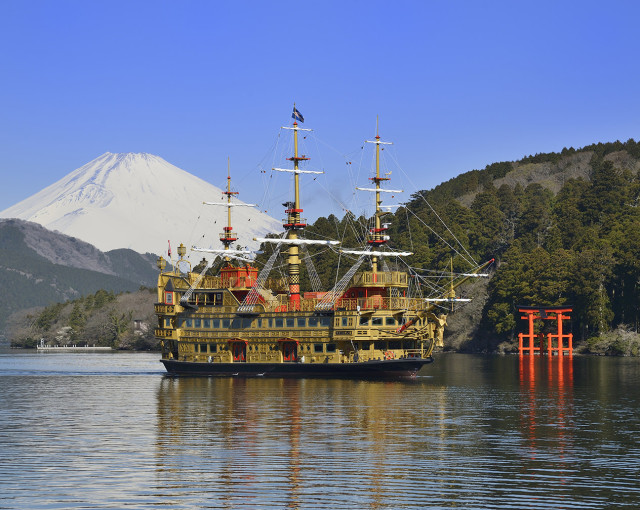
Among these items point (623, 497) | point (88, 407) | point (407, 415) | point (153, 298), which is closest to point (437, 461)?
point (623, 497)

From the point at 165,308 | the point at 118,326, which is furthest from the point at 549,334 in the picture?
the point at 118,326

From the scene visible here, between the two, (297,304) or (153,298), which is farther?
(153,298)

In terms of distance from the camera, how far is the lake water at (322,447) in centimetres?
2803

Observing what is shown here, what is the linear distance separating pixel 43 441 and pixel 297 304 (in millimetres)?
40521

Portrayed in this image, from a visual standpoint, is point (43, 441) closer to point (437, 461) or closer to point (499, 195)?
point (437, 461)

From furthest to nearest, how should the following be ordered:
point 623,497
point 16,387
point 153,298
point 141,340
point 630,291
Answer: point 153,298, point 141,340, point 630,291, point 16,387, point 623,497

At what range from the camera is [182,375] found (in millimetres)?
81375

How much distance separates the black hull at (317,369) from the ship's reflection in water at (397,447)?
932 cm

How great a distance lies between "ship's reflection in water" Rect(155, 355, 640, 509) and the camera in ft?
92.2

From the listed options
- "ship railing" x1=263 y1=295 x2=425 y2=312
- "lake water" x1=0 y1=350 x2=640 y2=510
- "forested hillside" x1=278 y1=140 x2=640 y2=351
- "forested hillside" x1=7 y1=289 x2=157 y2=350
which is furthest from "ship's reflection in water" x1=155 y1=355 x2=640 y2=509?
"forested hillside" x1=7 y1=289 x2=157 y2=350

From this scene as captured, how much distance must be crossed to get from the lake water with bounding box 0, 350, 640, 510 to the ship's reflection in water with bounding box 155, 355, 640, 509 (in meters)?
0.07

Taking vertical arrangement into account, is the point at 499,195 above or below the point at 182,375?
above

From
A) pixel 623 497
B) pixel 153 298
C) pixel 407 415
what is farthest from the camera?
pixel 153 298

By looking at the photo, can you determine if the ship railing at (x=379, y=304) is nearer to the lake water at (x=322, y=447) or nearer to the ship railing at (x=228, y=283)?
the ship railing at (x=228, y=283)
